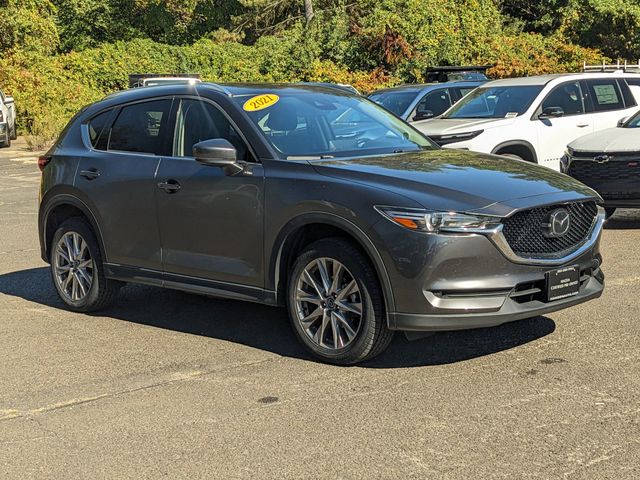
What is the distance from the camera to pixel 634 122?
39.5 feet

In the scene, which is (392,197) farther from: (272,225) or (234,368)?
(234,368)

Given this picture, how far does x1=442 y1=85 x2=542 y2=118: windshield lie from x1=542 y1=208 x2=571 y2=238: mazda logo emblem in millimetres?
7555

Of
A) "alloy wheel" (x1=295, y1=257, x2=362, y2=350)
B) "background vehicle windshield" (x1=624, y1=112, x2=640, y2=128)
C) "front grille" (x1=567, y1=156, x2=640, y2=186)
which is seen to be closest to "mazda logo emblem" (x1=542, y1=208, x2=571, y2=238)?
"alloy wheel" (x1=295, y1=257, x2=362, y2=350)

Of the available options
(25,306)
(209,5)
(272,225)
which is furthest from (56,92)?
(272,225)

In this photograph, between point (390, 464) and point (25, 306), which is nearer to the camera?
point (390, 464)

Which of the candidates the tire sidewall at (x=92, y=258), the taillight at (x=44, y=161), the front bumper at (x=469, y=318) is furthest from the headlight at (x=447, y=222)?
the taillight at (x=44, y=161)

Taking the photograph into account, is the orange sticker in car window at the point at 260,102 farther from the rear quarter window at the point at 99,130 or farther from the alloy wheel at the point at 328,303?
the rear quarter window at the point at 99,130

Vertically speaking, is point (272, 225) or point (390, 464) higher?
point (272, 225)

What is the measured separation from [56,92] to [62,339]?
2571 cm

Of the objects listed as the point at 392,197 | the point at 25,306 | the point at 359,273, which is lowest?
the point at 25,306

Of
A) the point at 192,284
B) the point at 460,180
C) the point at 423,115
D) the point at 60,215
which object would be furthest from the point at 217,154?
the point at 423,115

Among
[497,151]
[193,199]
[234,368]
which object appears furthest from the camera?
[497,151]

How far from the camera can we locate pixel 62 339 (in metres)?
7.05

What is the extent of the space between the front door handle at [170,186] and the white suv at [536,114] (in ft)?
21.4
